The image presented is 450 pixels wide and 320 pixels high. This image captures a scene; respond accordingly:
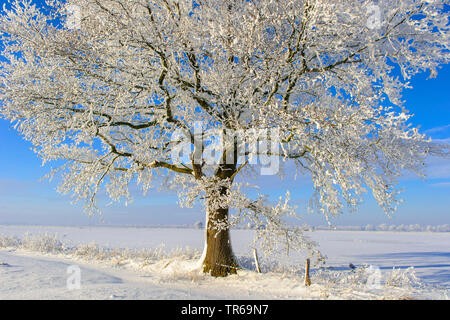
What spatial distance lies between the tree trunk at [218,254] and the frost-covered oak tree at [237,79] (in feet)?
0.13

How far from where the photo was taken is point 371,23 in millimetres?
8406

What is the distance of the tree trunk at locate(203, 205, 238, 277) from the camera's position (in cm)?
1036

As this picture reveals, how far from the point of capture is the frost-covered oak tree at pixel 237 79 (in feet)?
25.1

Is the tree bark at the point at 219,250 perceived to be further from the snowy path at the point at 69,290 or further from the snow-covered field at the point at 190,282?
the snowy path at the point at 69,290

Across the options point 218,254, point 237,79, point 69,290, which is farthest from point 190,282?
point 237,79

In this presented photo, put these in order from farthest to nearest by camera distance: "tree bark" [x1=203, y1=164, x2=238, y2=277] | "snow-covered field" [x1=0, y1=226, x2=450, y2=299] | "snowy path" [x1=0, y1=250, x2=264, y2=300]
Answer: "tree bark" [x1=203, y1=164, x2=238, y2=277] → "snow-covered field" [x1=0, y1=226, x2=450, y2=299] → "snowy path" [x1=0, y1=250, x2=264, y2=300]

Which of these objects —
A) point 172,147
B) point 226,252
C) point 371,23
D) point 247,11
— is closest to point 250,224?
point 226,252

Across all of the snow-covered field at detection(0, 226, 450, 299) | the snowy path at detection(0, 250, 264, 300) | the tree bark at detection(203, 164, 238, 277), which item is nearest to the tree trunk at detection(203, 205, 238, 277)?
the tree bark at detection(203, 164, 238, 277)

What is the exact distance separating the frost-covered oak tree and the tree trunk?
1.6 inches

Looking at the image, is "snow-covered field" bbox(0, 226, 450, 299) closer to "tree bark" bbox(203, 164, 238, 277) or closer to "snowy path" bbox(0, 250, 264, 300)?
"snowy path" bbox(0, 250, 264, 300)

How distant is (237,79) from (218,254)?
229 inches

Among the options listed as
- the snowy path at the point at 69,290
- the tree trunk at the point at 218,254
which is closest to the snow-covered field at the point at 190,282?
the snowy path at the point at 69,290

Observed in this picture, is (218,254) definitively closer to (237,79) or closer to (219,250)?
(219,250)

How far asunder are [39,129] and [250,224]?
24.6 ft
